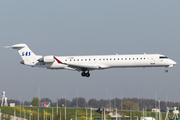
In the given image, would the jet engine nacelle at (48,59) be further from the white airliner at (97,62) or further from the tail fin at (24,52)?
the tail fin at (24,52)

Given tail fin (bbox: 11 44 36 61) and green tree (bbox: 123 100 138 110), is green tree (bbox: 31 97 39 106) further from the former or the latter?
green tree (bbox: 123 100 138 110)

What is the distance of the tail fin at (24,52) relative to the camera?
62125 millimetres

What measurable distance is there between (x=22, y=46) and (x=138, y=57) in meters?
20.0

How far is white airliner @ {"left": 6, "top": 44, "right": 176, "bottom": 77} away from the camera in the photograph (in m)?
55.4

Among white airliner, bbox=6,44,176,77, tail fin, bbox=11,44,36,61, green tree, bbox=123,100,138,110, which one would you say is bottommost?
green tree, bbox=123,100,138,110

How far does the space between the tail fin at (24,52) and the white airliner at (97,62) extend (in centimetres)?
47

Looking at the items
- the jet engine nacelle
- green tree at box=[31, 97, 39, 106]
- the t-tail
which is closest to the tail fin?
the t-tail

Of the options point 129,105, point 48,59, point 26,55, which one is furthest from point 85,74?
point 26,55

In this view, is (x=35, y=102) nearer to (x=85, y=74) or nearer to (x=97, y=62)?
(x=85, y=74)

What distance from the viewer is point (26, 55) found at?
2454 inches

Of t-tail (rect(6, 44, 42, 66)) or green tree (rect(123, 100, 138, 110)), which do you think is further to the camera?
t-tail (rect(6, 44, 42, 66))

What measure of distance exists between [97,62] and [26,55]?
42.3 ft

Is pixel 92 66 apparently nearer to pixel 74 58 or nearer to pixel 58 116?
pixel 74 58

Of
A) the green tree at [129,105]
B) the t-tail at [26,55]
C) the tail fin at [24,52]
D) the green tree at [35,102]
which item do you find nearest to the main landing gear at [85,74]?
the green tree at [129,105]
